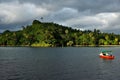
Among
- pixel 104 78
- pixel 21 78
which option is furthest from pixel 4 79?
pixel 104 78

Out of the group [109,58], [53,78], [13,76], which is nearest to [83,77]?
[53,78]

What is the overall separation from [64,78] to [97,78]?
10.9m

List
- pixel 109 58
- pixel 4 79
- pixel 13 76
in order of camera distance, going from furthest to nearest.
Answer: pixel 109 58, pixel 13 76, pixel 4 79

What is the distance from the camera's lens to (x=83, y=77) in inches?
3172

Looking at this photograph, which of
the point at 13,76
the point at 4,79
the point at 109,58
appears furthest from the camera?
the point at 109,58

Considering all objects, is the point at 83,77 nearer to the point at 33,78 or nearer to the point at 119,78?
the point at 119,78

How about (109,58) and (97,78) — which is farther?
(109,58)

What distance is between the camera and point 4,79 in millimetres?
76188

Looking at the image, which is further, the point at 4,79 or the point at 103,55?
the point at 103,55

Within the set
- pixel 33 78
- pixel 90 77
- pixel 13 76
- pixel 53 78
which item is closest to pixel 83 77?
pixel 90 77

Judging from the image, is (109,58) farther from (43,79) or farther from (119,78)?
(43,79)

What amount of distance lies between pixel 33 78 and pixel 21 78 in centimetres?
396

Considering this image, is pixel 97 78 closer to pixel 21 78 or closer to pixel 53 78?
pixel 53 78

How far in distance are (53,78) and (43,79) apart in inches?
152
